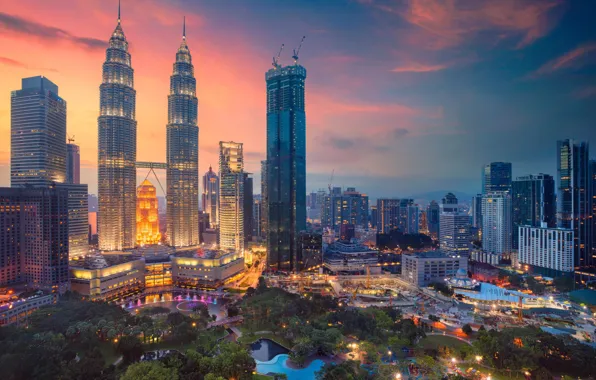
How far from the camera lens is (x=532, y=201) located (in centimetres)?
5681

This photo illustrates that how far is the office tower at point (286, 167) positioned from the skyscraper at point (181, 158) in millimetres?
17512

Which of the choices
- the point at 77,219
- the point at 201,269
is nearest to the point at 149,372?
the point at 201,269

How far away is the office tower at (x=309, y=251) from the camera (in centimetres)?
4756

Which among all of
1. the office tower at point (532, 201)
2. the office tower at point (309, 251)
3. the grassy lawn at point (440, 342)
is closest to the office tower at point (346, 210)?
the office tower at point (532, 201)

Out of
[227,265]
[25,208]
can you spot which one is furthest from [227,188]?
[25,208]

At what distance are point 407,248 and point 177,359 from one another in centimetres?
5012

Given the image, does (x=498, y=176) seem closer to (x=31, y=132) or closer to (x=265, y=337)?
(x=265, y=337)

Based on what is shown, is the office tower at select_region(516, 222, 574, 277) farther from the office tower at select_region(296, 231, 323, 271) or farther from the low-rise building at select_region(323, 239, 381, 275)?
the office tower at select_region(296, 231, 323, 271)

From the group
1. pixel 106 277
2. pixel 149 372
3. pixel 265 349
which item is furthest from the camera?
pixel 106 277

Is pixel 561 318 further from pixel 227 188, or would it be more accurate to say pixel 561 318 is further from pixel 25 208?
pixel 25 208

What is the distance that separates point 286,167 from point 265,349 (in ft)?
97.4

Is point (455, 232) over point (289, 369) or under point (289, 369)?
over

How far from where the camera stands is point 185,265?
41.6 metres

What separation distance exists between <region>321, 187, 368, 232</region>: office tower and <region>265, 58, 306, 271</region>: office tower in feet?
121
